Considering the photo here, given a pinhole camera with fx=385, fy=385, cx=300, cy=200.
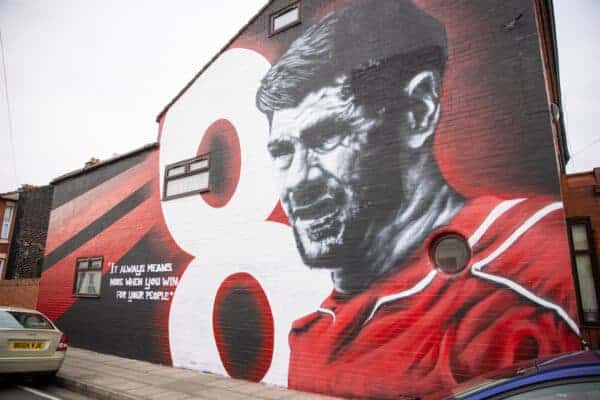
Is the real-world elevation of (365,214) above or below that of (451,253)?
above

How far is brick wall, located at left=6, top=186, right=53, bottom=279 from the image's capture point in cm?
2412

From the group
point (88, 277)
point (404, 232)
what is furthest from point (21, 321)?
point (404, 232)

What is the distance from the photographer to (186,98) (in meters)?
10.0

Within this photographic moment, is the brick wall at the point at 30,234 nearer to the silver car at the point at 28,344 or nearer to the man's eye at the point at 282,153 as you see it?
the silver car at the point at 28,344

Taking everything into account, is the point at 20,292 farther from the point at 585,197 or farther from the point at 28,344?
the point at 585,197

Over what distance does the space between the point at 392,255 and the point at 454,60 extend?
326cm

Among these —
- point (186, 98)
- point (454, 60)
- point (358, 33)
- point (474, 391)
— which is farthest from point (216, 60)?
point (474, 391)

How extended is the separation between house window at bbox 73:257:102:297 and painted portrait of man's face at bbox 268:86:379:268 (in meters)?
6.81

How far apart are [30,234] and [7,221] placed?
2.45m

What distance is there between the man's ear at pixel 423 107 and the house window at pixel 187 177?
4.92 meters

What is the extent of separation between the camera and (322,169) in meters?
7.24

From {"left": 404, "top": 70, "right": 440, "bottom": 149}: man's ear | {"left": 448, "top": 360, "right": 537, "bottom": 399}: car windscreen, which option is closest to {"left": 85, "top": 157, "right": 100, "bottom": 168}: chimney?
{"left": 404, "top": 70, "right": 440, "bottom": 149}: man's ear

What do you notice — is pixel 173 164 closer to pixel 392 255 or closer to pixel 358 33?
pixel 358 33

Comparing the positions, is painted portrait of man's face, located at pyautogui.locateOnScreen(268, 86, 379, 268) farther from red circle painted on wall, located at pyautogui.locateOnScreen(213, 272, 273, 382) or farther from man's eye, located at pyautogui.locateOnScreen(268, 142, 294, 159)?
red circle painted on wall, located at pyautogui.locateOnScreen(213, 272, 273, 382)
